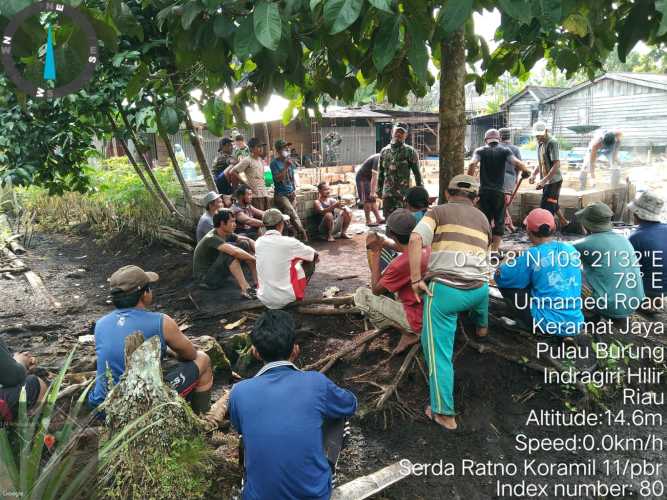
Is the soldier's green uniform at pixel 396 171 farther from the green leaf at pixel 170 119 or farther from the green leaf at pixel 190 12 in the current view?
the green leaf at pixel 190 12

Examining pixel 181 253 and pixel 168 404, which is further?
pixel 181 253

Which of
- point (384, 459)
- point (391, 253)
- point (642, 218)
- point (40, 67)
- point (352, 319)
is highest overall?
point (40, 67)

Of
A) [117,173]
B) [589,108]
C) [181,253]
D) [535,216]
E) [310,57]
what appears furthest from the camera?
[589,108]

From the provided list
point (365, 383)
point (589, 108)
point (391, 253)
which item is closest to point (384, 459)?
point (365, 383)

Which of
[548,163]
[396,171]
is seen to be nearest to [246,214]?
[396,171]

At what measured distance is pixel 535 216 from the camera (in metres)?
3.89

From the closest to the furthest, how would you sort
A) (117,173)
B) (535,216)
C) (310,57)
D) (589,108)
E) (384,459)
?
(384,459), (535,216), (310,57), (117,173), (589,108)

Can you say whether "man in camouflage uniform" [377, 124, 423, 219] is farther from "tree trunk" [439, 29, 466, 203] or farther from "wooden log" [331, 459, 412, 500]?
"wooden log" [331, 459, 412, 500]

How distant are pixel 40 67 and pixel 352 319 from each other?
11.5 ft

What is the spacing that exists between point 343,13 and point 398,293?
258 cm

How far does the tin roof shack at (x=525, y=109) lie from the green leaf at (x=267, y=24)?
80.0 feet

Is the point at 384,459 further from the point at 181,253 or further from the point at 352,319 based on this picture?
the point at 181,253

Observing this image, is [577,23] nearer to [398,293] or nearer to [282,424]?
[398,293]

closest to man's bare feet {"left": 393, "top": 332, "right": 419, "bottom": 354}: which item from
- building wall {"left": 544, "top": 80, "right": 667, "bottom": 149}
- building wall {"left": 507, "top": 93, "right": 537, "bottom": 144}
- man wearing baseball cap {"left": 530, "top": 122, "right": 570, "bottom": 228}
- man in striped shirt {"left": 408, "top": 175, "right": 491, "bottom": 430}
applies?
man in striped shirt {"left": 408, "top": 175, "right": 491, "bottom": 430}
